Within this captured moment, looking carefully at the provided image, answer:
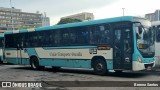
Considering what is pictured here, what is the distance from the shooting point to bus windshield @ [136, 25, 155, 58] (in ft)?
45.3

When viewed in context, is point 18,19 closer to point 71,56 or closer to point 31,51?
point 31,51

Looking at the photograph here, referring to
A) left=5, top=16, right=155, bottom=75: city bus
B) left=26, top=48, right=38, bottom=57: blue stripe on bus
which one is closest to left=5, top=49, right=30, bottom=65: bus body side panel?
left=5, top=16, right=155, bottom=75: city bus

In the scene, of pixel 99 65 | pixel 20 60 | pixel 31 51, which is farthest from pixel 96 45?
pixel 20 60

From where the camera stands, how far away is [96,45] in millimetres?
15336

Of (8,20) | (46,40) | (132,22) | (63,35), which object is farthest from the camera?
(8,20)

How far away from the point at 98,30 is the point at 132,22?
7.37 feet

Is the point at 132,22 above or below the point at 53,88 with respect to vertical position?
above

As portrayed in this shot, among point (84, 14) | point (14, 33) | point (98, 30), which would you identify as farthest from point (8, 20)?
point (98, 30)

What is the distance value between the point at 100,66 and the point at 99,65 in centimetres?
9

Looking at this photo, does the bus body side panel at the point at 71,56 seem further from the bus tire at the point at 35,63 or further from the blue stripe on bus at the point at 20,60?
the blue stripe on bus at the point at 20,60

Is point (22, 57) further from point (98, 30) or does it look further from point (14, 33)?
point (98, 30)

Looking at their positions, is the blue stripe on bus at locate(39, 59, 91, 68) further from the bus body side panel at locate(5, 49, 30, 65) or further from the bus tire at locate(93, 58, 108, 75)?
the bus body side panel at locate(5, 49, 30, 65)

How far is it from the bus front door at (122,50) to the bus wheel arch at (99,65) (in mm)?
707

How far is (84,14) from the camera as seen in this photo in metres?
102
